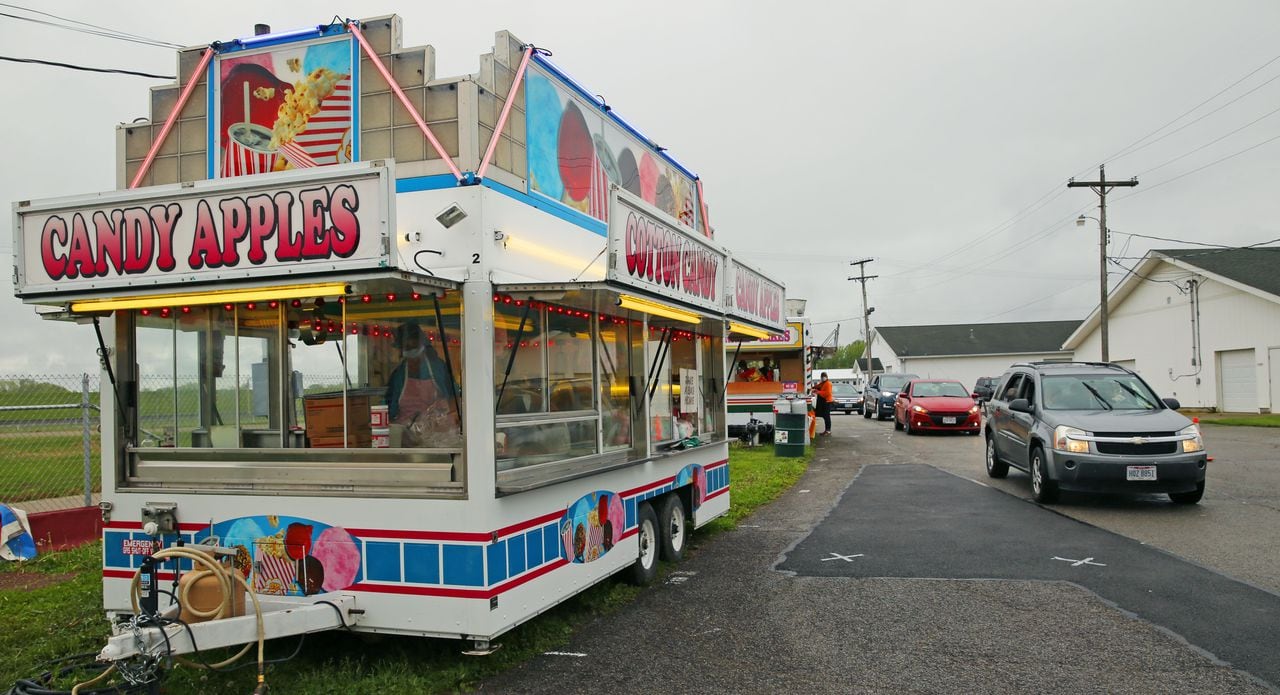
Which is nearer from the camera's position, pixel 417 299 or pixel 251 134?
pixel 417 299

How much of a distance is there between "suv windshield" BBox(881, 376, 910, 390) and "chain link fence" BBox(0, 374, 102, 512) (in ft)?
93.1

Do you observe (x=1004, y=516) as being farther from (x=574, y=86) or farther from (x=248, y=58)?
(x=248, y=58)

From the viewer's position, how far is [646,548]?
25.3ft

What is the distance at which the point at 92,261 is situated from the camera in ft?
16.6

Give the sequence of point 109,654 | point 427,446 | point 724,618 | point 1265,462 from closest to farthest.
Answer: point 109,654 → point 427,446 → point 724,618 → point 1265,462

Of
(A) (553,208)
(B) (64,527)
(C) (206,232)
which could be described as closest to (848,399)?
(B) (64,527)

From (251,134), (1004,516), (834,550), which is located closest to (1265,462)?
(1004,516)

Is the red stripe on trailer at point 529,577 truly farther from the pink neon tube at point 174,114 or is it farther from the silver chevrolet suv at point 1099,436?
the silver chevrolet suv at point 1099,436

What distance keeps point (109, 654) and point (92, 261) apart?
219 centimetres

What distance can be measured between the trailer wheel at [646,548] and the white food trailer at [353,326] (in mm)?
568

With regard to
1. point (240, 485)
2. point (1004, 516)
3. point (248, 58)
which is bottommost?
point (1004, 516)

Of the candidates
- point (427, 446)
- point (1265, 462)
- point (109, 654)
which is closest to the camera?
point (109, 654)

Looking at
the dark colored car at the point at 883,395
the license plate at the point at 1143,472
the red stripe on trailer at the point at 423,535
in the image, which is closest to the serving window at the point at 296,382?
the red stripe on trailer at the point at 423,535

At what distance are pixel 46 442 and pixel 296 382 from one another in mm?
7165
